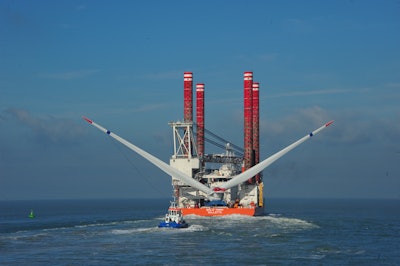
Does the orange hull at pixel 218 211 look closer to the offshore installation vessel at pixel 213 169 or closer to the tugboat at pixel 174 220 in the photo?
Answer: the offshore installation vessel at pixel 213 169

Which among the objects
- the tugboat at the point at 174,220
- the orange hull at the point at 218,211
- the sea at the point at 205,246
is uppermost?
the orange hull at the point at 218,211

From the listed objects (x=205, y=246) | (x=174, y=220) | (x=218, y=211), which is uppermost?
(x=218, y=211)

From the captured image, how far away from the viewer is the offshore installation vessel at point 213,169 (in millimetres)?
140500

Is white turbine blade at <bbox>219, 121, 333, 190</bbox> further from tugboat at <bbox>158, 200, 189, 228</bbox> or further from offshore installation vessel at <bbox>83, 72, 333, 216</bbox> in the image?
tugboat at <bbox>158, 200, 189, 228</bbox>

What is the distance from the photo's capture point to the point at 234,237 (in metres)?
102

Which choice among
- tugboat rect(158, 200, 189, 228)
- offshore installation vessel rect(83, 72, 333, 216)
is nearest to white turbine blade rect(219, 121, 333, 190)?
offshore installation vessel rect(83, 72, 333, 216)

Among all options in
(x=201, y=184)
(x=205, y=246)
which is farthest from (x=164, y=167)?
(x=205, y=246)

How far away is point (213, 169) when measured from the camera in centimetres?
15675

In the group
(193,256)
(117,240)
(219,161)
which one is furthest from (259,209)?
(193,256)

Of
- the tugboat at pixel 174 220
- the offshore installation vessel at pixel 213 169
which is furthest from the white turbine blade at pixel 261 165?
the tugboat at pixel 174 220

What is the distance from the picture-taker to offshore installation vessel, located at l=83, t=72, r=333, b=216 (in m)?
140

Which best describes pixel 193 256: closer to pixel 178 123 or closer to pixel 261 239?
pixel 261 239

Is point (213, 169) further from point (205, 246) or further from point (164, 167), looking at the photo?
point (205, 246)

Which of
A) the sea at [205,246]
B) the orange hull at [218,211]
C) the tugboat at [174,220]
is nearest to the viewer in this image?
the sea at [205,246]
